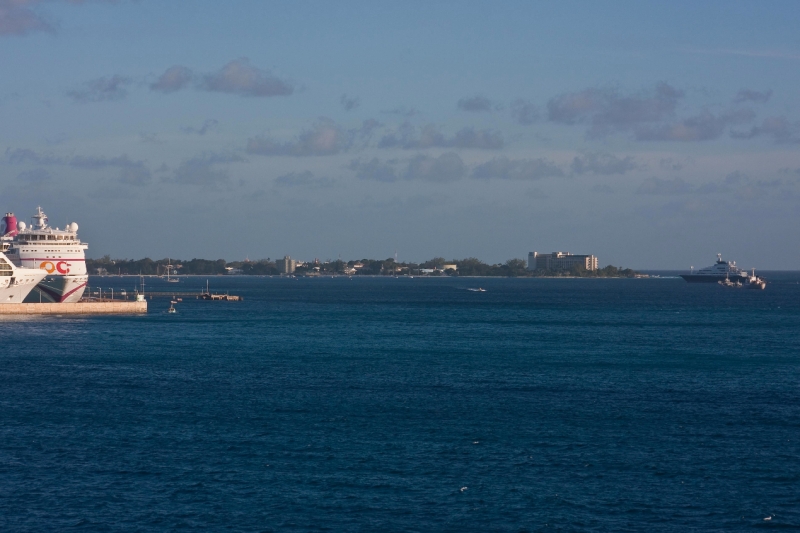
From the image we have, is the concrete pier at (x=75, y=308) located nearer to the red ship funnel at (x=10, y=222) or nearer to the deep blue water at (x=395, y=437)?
the red ship funnel at (x=10, y=222)

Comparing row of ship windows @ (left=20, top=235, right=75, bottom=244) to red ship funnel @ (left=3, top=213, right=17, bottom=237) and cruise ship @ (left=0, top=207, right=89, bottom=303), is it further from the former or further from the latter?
red ship funnel @ (left=3, top=213, right=17, bottom=237)

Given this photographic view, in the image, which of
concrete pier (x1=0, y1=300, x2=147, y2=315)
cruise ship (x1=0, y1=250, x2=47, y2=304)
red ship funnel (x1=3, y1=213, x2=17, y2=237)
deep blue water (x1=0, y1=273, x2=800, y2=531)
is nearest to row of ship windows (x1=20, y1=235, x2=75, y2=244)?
red ship funnel (x1=3, y1=213, x2=17, y2=237)

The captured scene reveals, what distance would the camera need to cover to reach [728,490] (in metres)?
30.9

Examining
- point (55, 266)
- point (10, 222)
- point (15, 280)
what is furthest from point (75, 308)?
point (10, 222)

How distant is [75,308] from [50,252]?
996 centimetres

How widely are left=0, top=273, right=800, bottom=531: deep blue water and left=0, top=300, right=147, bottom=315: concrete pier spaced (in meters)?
27.0

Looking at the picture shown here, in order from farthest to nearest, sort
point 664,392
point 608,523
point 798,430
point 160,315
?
point 160,315
point 664,392
point 798,430
point 608,523

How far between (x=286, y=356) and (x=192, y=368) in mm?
9377

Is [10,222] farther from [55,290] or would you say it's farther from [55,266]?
[55,290]

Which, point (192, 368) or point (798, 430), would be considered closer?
point (798, 430)

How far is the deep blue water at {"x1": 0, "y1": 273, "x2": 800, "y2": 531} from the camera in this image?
2881cm

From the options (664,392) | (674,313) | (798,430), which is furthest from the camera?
(674,313)

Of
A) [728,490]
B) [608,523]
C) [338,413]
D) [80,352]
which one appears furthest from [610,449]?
[80,352]

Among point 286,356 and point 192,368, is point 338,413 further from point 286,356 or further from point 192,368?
point 286,356
